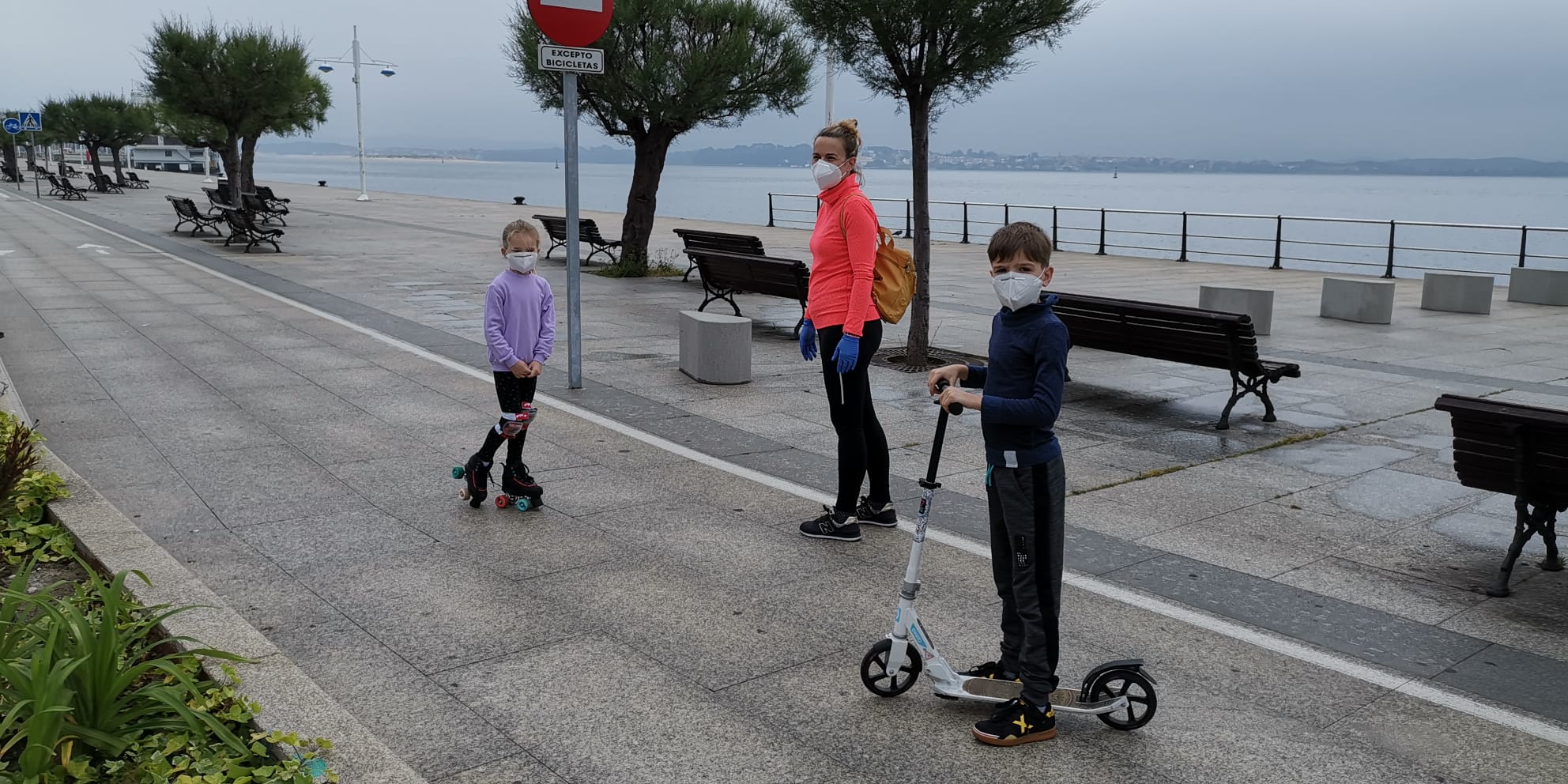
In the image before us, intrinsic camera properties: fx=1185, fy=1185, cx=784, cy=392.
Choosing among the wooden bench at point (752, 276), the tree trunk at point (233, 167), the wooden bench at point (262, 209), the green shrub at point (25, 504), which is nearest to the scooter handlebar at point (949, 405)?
the green shrub at point (25, 504)

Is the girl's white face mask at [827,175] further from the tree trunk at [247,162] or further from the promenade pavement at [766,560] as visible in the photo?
the tree trunk at [247,162]

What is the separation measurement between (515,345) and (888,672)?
2.94m

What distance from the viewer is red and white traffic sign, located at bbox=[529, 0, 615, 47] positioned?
28.6 ft

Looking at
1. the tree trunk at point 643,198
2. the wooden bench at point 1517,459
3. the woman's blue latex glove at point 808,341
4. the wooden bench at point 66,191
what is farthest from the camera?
the wooden bench at point 66,191

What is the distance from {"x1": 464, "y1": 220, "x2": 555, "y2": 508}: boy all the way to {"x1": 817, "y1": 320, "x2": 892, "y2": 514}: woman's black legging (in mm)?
1441

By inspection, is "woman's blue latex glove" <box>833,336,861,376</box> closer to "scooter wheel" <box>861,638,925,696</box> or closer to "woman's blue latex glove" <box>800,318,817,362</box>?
"woman's blue latex glove" <box>800,318,817,362</box>

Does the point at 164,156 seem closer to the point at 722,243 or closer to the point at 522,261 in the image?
the point at 722,243

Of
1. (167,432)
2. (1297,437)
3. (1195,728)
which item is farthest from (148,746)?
(1297,437)

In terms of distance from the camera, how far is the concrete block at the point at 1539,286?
1781 centimetres

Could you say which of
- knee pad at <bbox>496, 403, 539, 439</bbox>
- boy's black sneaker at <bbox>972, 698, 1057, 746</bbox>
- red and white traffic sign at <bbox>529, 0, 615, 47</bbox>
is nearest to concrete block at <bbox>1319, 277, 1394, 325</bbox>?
red and white traffic sign at <bbox>529, 0, 615, 47</bbox>

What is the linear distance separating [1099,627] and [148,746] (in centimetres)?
341

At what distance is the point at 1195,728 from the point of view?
3.93 metres

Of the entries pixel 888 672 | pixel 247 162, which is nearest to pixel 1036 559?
pixel 888 672

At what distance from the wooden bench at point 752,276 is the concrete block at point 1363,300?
711 cm
